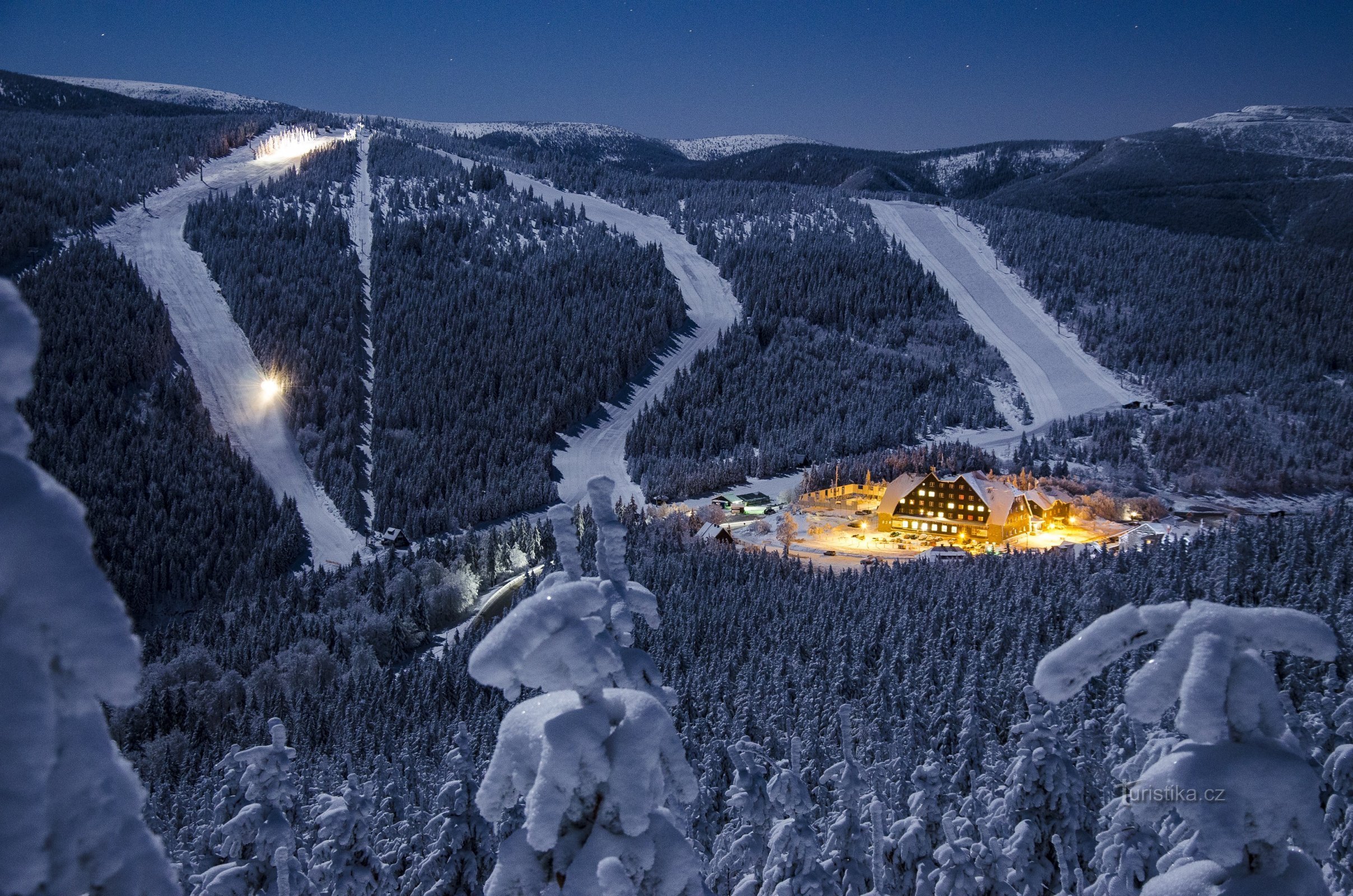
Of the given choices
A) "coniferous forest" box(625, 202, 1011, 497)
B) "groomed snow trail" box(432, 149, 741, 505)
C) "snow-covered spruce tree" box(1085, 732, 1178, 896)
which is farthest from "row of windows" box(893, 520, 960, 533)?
"snow-covered spruce tree" box(1085, 732, 1178, 896)

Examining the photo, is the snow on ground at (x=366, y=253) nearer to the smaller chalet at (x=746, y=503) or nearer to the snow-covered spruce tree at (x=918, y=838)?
the smaller chalet at (x=746, y=503)

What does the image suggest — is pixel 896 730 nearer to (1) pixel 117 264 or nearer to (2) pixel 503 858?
(2) pixel 503 858

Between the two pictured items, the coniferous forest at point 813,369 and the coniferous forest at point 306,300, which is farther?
the coniferous forest at point 813,369

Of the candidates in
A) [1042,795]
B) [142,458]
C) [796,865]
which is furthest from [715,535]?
[796,865]

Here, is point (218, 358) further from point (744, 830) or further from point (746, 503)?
point (744, 830)

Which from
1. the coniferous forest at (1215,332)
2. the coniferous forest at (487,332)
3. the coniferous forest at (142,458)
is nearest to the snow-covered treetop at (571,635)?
the coniferous forest at (142,458)
